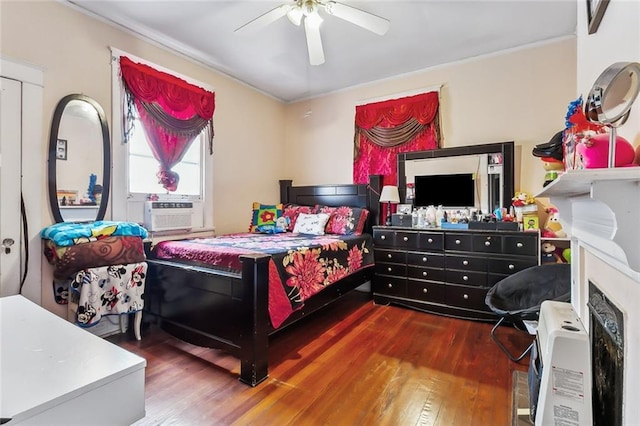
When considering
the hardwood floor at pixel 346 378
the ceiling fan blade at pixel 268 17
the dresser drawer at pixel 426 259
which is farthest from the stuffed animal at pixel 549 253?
the ceiling fan blade at pixel 268 17

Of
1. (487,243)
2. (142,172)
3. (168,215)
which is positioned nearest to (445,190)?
(487,243)

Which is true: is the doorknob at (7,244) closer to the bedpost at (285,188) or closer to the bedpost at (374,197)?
the bedpost at (285,188)

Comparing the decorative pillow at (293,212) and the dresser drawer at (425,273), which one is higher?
the decorative pillow at (293,212)

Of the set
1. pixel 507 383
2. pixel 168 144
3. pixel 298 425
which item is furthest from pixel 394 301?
pixel 168 144

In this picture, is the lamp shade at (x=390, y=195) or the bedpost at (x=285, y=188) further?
the bedpost at (x=285, y=188)

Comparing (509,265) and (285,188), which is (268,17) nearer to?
(285,188)

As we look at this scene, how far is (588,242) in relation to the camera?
1155mm

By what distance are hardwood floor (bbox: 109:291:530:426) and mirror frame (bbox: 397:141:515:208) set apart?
4.64ft

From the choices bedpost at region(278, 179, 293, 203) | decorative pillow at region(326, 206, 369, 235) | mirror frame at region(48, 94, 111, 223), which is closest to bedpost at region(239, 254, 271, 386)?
mirror frame at region(48, 94, 111, 223)

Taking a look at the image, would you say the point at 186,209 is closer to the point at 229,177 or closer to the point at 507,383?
the point at 229,177

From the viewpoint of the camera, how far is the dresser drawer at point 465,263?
9.64 feet

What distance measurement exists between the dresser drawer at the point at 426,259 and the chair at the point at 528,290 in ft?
2.52

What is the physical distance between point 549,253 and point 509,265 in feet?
1.32

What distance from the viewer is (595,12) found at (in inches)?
46.5
